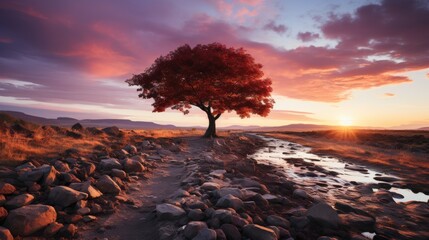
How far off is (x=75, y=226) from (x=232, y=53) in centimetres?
2647

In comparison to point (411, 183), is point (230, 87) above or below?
above

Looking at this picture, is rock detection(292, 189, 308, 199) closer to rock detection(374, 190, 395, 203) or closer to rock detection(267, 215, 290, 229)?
rock detection(374, 190, 395, 203)

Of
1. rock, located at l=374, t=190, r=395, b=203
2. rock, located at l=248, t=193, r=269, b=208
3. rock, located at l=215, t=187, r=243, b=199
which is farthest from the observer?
rock, located at l=374, t=190, r=395, b=203

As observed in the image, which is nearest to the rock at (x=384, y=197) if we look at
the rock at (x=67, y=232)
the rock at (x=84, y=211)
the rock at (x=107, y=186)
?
the rock at (x=107, y=186)

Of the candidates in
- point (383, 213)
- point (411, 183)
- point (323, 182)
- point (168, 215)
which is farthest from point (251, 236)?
point (411, 183)

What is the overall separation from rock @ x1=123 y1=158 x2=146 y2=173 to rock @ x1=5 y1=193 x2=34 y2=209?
4736 millimetres

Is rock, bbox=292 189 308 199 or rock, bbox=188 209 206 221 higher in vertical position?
rock, bbox=188 209 206 221

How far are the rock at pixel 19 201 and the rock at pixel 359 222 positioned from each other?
7.32 m

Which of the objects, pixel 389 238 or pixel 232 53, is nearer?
pixel 389 238

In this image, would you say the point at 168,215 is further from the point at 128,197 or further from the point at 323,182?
the point at 323,182

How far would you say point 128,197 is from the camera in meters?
8.30

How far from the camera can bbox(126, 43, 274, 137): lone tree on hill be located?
28547 millimetres

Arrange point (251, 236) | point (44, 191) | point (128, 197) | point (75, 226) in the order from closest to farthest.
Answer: point (251, 236) → point (75, 226) → point (44, 191) → point (128, 197)

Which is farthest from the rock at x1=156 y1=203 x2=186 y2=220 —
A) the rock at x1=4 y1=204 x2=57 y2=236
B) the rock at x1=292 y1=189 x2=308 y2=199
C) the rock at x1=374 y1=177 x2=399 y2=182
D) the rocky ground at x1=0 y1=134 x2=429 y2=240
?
the rock at x1=374 y1=177 x2=399 y2=182
